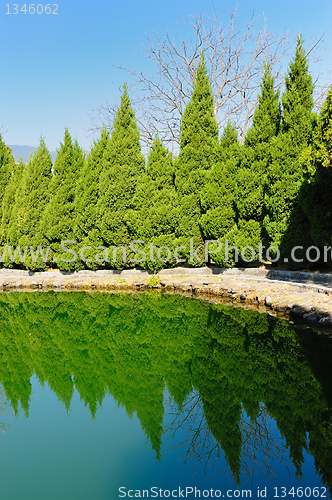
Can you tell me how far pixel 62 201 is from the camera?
15602mm

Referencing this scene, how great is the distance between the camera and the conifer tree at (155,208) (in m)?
13.7

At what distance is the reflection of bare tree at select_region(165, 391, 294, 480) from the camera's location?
3.56 meters

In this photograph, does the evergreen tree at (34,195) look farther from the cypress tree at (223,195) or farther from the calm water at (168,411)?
the calm water at (168,411)

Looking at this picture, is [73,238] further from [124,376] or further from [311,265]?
[124,376]

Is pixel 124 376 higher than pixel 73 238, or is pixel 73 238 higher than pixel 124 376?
pixel 73 238

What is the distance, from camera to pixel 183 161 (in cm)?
1388

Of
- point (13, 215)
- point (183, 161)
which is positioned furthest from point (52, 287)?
point (183, 161)

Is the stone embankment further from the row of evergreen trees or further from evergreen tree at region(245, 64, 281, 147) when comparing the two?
evergreen tree at region(245, 64, 281, 147)

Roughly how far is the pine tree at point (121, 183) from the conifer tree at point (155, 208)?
485mm

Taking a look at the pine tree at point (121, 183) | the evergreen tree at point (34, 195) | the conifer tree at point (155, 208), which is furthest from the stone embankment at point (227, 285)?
the evergreen tree at point (34, 195)

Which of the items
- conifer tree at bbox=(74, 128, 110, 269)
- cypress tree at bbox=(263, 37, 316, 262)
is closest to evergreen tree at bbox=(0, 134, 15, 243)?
conifer tree at bbox=(74, 128, 110, 269)

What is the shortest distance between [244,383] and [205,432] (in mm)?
1155

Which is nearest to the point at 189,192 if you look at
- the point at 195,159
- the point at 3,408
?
the point at 195,159

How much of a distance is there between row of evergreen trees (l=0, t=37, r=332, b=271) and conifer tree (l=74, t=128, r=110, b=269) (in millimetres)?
39
